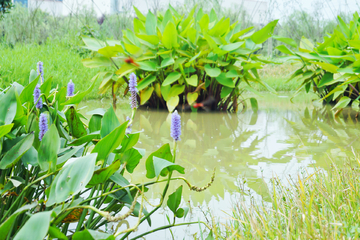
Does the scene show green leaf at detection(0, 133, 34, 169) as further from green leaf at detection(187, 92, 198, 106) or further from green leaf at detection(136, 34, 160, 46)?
green leaf at detection(187, 92, 198, 106)

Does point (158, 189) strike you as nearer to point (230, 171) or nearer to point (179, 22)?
point (230, 171)

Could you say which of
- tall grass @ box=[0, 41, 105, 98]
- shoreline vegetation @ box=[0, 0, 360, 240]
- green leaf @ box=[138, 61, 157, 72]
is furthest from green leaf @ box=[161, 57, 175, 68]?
shoreline vegetation @ box=[0, 0, 360, 240]

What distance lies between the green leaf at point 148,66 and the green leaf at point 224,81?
0.65 metres

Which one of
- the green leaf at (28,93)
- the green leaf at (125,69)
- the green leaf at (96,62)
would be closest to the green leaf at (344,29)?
the green leaf at (125,69)

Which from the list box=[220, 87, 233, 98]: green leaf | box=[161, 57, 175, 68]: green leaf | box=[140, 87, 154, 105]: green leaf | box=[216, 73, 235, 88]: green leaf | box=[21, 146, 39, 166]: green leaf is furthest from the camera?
box=[140, 87, 154, 105]: green leaf

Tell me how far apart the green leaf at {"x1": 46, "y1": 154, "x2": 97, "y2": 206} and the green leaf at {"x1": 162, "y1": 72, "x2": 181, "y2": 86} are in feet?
8.33

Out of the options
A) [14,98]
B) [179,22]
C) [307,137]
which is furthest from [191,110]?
[14,98]

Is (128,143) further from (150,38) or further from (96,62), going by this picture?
(96,62)

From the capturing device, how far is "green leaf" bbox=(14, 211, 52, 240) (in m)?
0.49

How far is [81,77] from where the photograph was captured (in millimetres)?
4855

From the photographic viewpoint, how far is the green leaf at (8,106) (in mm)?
743

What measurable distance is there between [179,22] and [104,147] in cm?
284

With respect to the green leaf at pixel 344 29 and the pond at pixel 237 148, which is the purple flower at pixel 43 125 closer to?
the pond at pixel 237 148

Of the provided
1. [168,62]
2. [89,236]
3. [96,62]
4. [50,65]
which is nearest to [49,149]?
[89,236]
